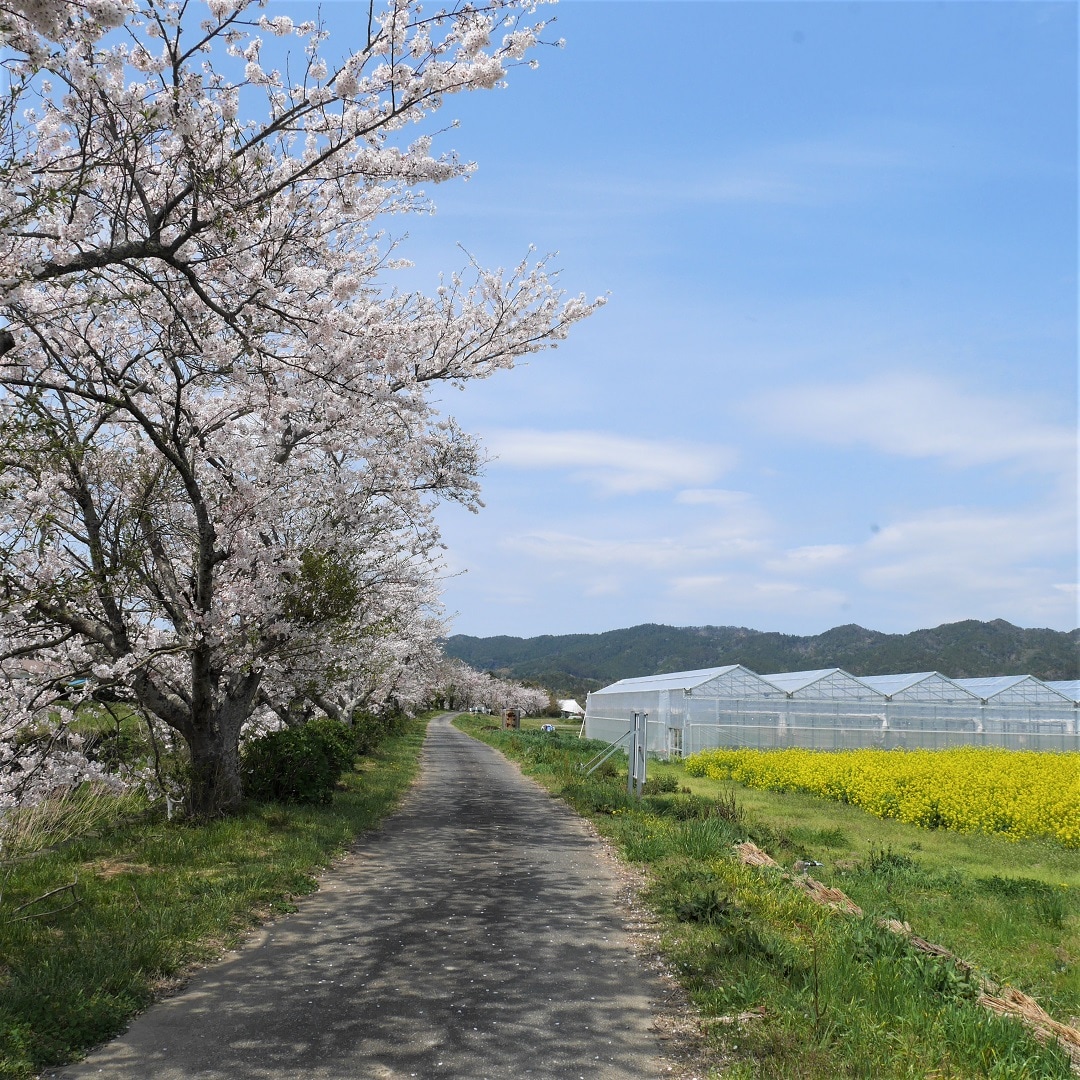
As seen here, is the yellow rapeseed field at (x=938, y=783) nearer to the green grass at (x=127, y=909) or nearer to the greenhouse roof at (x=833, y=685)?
the greenhouse roof at (x=833, y=685)

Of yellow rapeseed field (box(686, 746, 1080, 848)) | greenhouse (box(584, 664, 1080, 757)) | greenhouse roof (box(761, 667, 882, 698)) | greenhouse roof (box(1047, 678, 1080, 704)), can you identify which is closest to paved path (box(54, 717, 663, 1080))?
yellow rapeseed field (box(686, 746, 1080, 848))

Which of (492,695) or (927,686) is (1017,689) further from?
(492,695)

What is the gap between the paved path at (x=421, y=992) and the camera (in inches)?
176

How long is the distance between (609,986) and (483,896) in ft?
9.24

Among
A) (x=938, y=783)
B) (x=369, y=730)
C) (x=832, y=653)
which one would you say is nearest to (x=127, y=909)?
(x=938, y=783)

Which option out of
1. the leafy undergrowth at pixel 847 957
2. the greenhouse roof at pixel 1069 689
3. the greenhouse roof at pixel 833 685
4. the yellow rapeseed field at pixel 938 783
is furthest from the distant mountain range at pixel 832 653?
the leafy undergrowth at pixel 847 957

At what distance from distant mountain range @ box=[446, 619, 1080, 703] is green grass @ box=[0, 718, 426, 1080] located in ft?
219

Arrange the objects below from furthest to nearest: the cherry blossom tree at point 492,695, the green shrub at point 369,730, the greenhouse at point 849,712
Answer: the cherry blossom tree at point 492,695, the greenhouse at point 849,712, the green shrub at point 369,730

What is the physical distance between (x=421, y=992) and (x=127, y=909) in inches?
113

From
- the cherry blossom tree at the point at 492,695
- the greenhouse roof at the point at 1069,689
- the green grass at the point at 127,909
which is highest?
the greenhouse roof at the point at 1069,689

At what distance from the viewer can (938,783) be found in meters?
17.9

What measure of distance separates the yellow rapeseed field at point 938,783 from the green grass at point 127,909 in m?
10.1

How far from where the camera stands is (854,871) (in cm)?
1052

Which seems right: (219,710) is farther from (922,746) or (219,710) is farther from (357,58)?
(922,746)
